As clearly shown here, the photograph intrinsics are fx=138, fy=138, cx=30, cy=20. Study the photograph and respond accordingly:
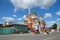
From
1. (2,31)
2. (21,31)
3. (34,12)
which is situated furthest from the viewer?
(34,12)

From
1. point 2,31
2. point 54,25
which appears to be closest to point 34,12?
point 54,25

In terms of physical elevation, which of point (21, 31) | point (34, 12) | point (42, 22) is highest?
point (34, 12)

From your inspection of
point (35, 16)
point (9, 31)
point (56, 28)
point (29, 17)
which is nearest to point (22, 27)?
point (9, 31)

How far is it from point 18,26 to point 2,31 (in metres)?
10.1

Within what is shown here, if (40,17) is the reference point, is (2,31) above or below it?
below

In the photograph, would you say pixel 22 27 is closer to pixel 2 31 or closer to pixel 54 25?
pixel 2 31

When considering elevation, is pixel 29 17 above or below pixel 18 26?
above

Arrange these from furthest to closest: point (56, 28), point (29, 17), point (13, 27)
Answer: point (56, 28) < point (29, 17) < point (13, 27)

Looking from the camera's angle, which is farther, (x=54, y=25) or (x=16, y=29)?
(x=54, y=25)

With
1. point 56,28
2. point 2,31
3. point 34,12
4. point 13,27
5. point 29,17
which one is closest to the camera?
point 2,31

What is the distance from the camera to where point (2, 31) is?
168 feet

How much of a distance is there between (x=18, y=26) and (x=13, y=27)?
10.4ft

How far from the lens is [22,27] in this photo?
62812 mm

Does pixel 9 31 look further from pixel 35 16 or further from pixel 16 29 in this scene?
pixel 35 16
